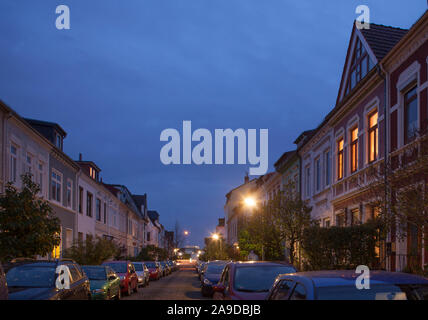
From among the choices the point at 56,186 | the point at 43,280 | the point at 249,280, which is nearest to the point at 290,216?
the point at 249,280

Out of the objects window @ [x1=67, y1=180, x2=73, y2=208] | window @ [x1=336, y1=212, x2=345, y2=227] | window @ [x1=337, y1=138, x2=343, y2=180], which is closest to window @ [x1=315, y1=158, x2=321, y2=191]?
window @ [x1=337, y1=138, x2=343, y2=180]

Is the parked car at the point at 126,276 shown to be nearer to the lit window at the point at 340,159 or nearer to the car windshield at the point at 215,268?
the car windshield at the point at 215,268

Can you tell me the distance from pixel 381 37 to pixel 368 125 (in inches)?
160

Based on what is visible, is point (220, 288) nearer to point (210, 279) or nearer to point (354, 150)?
point (210, 279)

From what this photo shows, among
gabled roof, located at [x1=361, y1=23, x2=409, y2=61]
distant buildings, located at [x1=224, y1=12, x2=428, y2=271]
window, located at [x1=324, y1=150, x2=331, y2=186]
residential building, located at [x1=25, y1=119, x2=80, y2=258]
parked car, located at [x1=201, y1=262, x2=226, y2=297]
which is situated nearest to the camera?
distant buildings, located at [x1=224, y1=12, x2=428, y2=271]

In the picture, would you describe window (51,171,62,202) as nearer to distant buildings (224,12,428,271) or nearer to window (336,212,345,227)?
distant buildings (224,12,428,271)

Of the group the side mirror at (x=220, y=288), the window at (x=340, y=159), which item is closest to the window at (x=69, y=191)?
the window at (x=340, y=159)

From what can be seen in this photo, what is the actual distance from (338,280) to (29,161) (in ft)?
77.4

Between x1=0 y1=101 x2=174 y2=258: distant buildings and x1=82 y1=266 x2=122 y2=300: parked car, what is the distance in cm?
654

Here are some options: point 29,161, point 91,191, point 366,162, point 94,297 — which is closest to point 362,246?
point 366,162

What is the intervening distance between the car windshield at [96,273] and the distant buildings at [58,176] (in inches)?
249

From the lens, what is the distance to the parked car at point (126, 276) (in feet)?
→ 74.4

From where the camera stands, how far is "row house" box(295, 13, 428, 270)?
15.5m
